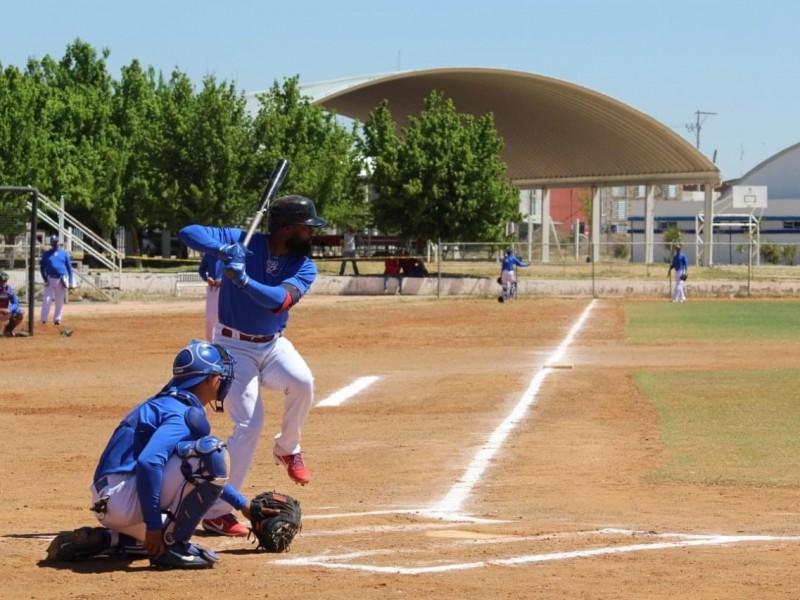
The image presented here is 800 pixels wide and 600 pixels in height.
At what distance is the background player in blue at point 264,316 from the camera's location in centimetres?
825

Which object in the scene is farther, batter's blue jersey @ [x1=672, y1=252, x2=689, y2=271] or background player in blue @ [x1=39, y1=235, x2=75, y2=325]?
batter's blue jersey @ [x1=672, y1=252, x2=689, y2=271]

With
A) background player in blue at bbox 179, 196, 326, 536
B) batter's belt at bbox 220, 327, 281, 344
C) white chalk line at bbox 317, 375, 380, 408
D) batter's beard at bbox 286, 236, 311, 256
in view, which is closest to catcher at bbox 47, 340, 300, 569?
background player in blue at bbox 179, 196, 326, 536

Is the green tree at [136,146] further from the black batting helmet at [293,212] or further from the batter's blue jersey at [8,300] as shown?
the black batting helmet at [293,212]

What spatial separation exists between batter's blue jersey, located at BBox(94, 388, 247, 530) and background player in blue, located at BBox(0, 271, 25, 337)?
2078 cm

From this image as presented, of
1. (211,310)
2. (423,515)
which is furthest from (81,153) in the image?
(423,515)

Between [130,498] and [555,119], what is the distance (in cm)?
7103

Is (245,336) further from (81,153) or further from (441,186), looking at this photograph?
(81,153)

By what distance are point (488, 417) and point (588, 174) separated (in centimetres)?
6734

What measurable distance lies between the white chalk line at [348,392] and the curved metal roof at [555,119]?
50529 millimetres

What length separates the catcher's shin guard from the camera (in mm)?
6582

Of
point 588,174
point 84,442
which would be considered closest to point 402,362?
point 84,442

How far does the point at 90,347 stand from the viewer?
2547cm

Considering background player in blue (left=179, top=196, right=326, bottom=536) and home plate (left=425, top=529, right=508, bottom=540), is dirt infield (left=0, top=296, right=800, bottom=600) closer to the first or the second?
home plate (left=425, top=529, right=508, bottom=540)

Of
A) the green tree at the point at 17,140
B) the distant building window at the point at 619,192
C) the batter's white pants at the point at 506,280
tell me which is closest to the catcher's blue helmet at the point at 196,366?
the batter's white pants at the point at 506,280
